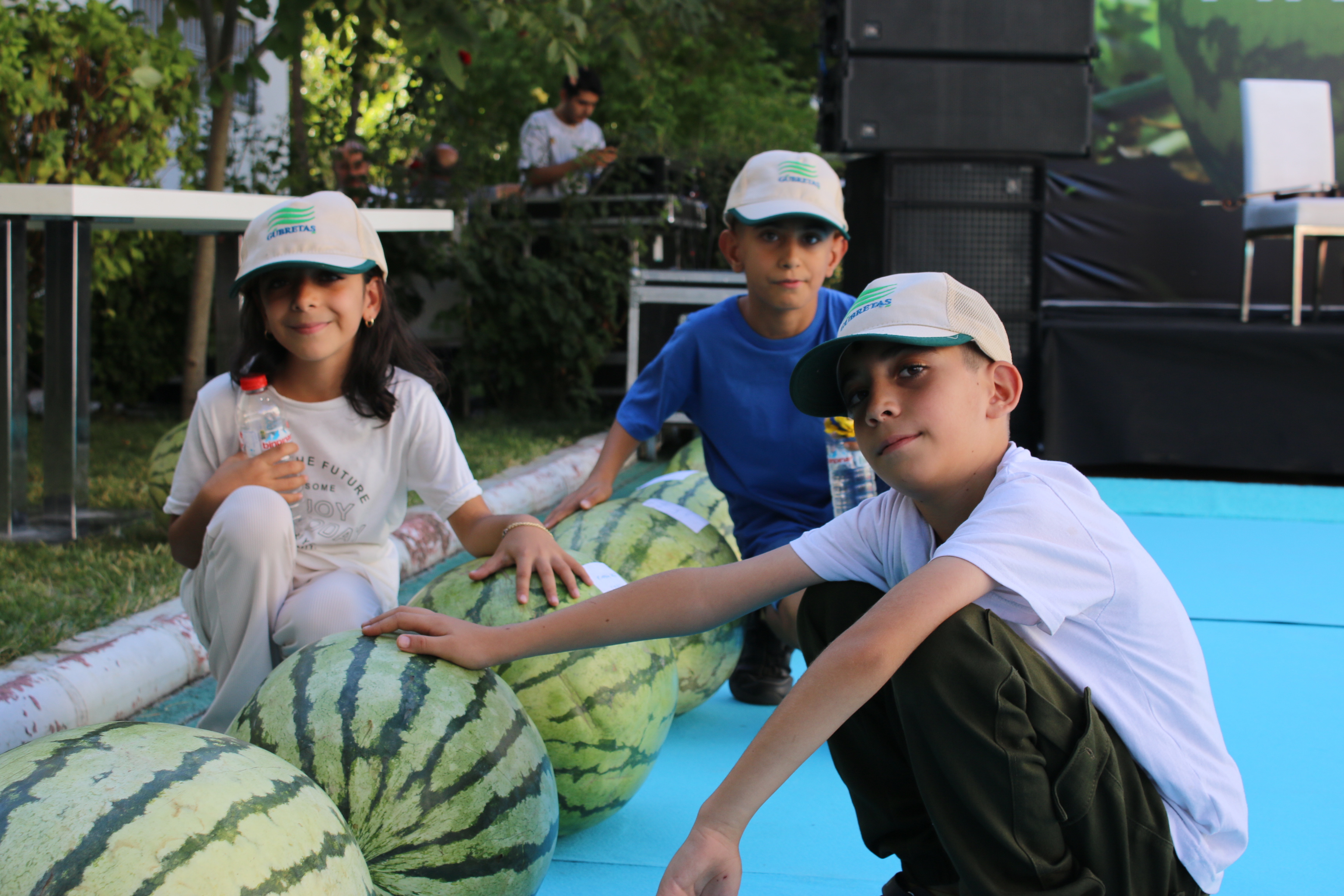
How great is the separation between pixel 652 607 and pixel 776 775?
0.41m

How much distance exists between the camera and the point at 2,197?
3.64 m

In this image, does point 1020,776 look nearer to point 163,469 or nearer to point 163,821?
point 163,821

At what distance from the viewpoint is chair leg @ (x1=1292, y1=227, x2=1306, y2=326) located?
22.6ft

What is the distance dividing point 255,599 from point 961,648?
1471mm

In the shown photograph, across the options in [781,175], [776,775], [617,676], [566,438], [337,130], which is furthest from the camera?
[337,130]

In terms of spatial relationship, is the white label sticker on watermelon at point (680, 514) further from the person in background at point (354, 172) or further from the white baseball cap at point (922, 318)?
the person in background at point (354, 172)

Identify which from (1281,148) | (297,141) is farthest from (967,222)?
(297,141)

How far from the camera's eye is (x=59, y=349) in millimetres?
3869

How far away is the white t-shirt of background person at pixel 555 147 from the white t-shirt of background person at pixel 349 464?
5174mm

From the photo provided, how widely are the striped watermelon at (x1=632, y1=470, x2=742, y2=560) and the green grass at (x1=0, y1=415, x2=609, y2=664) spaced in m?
1.49

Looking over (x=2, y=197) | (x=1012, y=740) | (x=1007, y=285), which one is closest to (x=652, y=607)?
(x=1012, y=740)

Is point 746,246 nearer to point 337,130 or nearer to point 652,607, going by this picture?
point 652,607

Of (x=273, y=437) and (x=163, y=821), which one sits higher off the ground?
(x=273, y=437)

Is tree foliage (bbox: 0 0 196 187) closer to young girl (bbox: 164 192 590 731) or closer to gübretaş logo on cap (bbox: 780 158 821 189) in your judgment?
young girl (bbox: 164 192 590 731)
